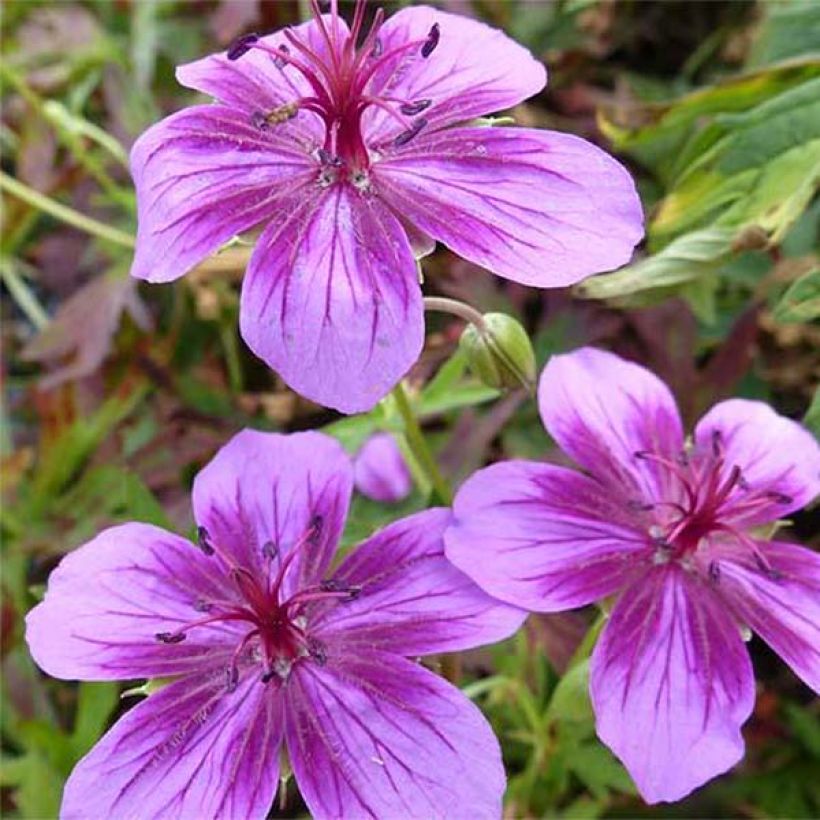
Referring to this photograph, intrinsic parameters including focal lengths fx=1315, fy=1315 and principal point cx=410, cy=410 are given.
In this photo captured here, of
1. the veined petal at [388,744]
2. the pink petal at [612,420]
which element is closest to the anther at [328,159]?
the pink petal at [612,420]

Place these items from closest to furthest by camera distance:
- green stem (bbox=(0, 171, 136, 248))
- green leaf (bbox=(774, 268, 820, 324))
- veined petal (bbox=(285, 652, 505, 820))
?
veined petal (bbox=(285, 652, 505, 820)), green leaf (bbox=(774, 268, 820, 324)), green stem (bbox=(0, 171, 136, 248))

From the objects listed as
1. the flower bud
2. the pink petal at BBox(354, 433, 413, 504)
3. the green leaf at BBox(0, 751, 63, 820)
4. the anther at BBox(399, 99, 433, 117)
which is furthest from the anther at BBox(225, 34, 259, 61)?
the green leaf at BBox(0, 751, 63, 820)

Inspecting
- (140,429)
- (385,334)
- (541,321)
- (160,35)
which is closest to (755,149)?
(541,321)

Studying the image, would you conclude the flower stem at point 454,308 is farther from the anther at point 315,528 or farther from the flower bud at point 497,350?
the anther at point 315,528

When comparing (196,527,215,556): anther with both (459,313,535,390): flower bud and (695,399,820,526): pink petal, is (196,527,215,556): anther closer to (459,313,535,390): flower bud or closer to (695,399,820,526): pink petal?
(459,313,535,390): flower bud

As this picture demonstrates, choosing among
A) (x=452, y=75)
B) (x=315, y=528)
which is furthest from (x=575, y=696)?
(x=452, y=75)

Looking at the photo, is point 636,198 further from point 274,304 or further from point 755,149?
point 755,149

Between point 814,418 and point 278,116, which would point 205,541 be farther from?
point 814,418
